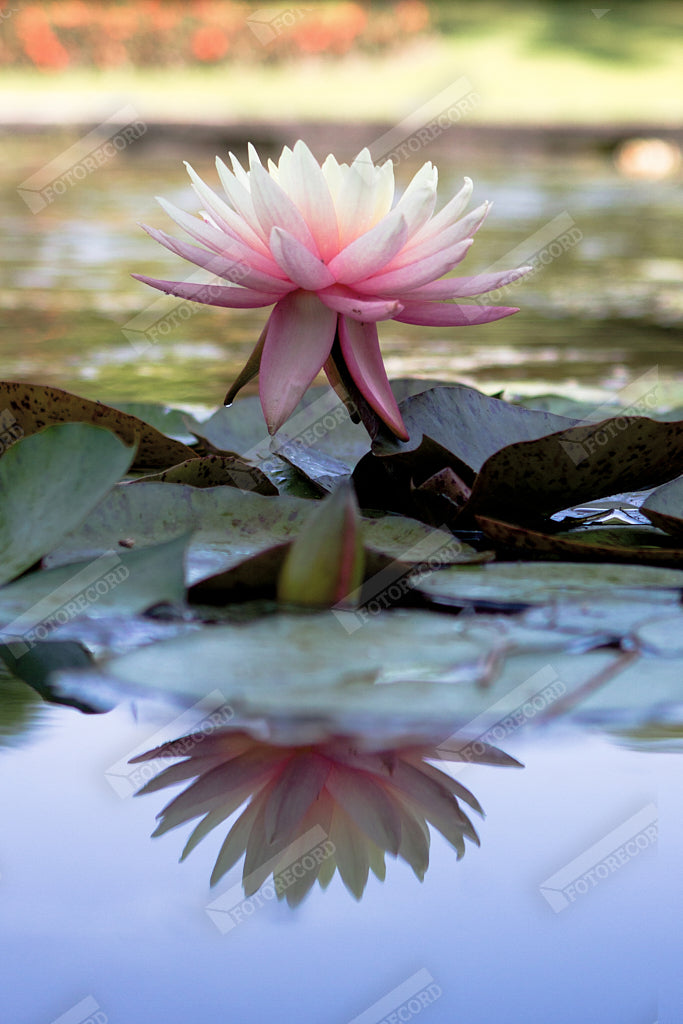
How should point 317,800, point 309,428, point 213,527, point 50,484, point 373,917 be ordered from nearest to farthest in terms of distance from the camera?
point 373,917
point 317,800
point 50,484
point 213,527
point 309,428

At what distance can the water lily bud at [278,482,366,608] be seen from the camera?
3.15ft

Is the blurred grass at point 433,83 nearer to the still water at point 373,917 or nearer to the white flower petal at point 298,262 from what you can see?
the white flower petal at point 298,262

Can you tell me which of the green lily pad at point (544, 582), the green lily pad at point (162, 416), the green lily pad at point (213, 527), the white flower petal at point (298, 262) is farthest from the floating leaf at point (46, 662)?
the green lily pad at point (162, 416)

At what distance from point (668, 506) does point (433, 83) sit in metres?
13.3

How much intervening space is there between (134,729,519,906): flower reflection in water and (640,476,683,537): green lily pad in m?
0.40

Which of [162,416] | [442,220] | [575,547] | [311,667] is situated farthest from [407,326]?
[311,667]

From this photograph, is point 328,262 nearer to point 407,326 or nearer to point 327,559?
point 327,559

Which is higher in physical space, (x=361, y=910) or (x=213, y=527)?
(x=213, y=527)

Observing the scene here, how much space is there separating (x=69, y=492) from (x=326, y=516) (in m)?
0.26

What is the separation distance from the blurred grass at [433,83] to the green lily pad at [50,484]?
29.8 feet

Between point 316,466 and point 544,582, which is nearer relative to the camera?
point 544,582

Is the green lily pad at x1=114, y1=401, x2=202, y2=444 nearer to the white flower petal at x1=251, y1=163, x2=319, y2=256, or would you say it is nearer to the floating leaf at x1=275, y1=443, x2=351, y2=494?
the floating leaf at x1=275, y1=443, x2=351, y2=494

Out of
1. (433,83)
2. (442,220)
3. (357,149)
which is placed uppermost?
(433,83)

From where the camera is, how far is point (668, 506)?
48.8 inches
